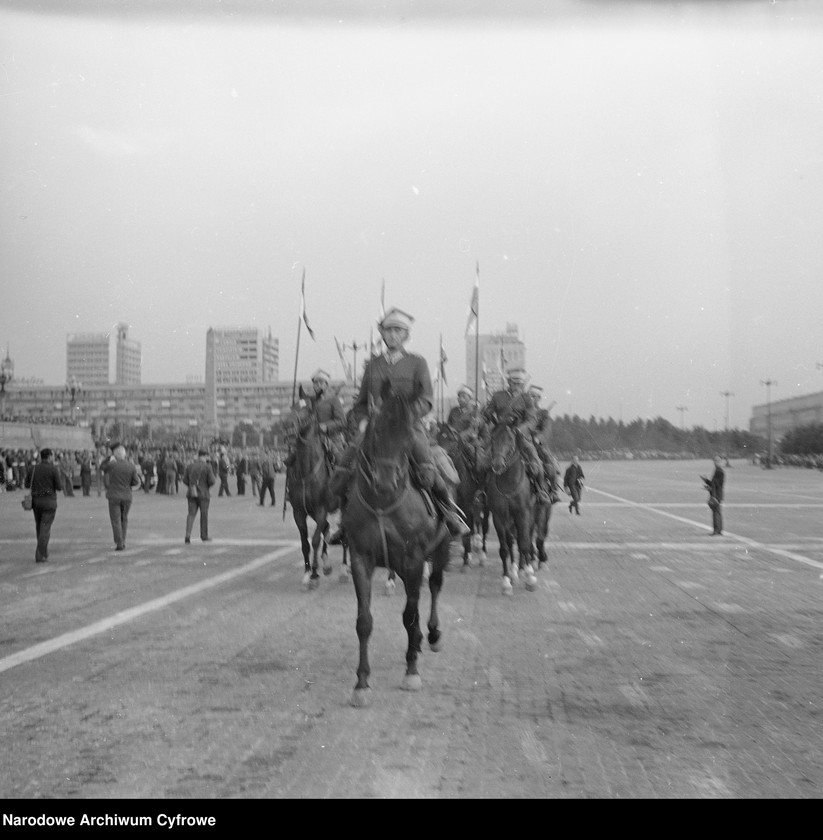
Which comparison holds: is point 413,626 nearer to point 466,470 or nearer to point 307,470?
point 307,470

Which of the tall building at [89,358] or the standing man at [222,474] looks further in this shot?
the tall building at [89,358]

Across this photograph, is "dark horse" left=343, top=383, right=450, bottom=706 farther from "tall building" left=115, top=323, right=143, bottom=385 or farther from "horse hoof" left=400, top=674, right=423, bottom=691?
"tall building" left=115, top=323, right=143, bottom=385

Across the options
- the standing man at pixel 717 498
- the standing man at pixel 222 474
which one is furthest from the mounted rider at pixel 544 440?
the standing man at pixel 222 474

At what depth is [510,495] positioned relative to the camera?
12.0 metres

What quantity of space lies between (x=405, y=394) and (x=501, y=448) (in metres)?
Answer: 5.57

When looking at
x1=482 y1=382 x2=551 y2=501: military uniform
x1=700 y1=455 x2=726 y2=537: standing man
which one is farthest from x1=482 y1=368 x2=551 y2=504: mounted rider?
x1=700 y1=455 x2=726 y2=537: standing man

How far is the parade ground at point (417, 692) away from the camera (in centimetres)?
480

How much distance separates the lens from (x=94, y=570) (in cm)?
1374

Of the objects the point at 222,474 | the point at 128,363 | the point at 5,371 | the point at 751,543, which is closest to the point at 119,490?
the point at 751,543

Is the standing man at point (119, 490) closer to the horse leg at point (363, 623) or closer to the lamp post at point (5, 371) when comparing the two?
the horse leg at point (363, 623)

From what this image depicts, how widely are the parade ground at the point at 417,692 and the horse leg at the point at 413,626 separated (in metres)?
0.15

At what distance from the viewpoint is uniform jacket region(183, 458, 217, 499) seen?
58.7 ft
